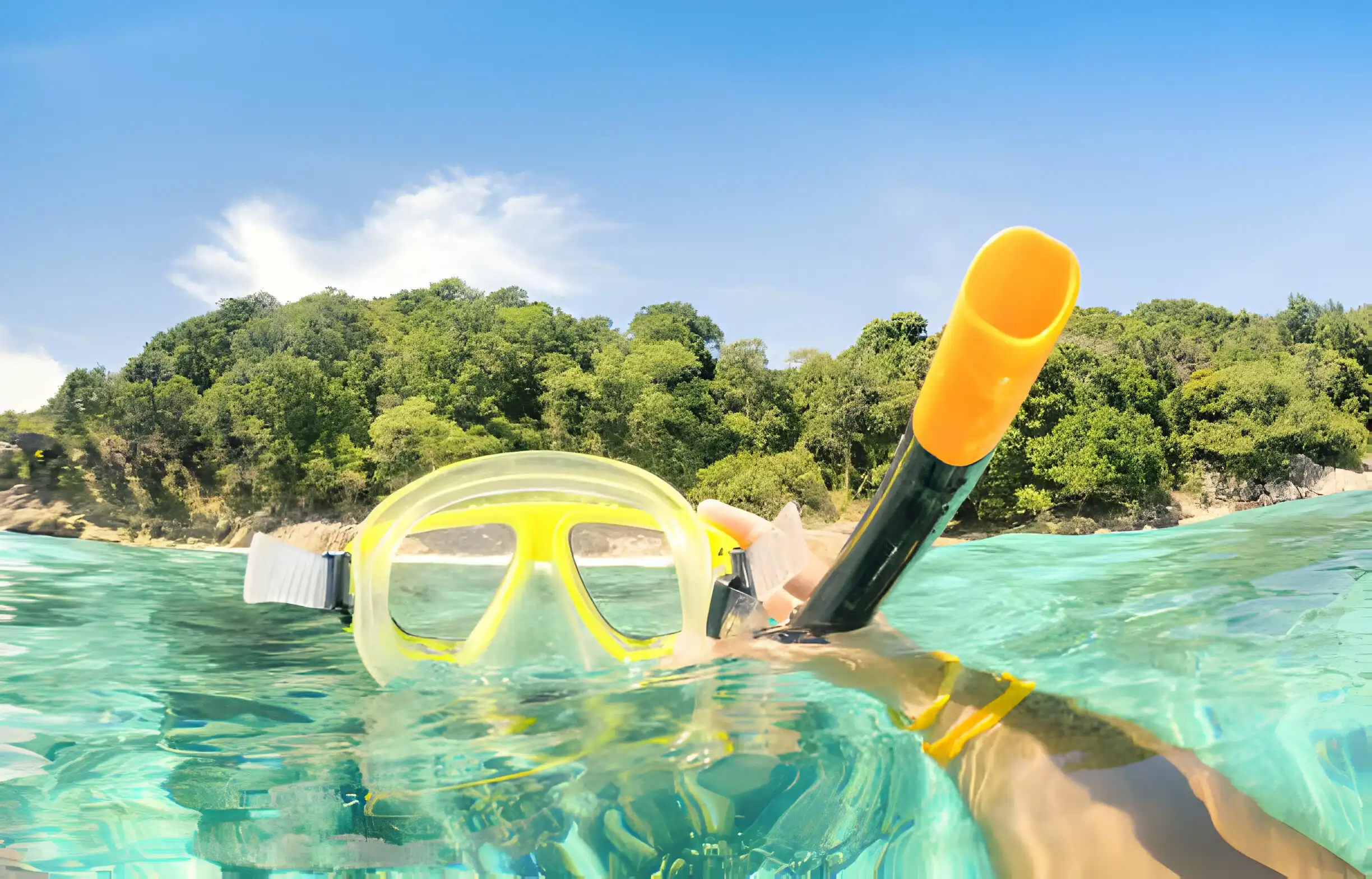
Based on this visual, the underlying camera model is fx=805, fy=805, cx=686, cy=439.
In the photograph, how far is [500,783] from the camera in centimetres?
150

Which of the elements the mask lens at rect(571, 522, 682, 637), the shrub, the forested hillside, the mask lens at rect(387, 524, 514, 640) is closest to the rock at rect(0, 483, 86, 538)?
the forested hillside

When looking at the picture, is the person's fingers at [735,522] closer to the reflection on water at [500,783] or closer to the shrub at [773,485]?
the reflection on water at [500,783]

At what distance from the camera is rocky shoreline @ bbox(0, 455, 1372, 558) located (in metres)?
23.5

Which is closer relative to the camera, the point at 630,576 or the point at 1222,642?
the point at 1222,642

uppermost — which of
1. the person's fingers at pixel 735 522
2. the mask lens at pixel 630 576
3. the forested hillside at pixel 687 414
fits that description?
the forested hillside at pixel 687 414

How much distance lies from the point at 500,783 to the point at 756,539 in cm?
97

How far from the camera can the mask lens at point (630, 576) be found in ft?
6.87

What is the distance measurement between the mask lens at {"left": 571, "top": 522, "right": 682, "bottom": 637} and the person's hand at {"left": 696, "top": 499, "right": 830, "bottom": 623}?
188 millimetres

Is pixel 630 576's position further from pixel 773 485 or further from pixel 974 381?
pixel 773 485

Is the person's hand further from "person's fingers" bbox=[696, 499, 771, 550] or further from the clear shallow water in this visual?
the clear shallow water

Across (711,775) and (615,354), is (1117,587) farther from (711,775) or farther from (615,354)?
(615,354)

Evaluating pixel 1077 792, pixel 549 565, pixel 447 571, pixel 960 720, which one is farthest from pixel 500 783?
pixel 447 571

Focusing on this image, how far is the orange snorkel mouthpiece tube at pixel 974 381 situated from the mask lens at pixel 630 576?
24.3 inches

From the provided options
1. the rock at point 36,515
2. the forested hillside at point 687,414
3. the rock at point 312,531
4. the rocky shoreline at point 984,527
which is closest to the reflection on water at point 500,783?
the rocky shoreline at point 984,527
